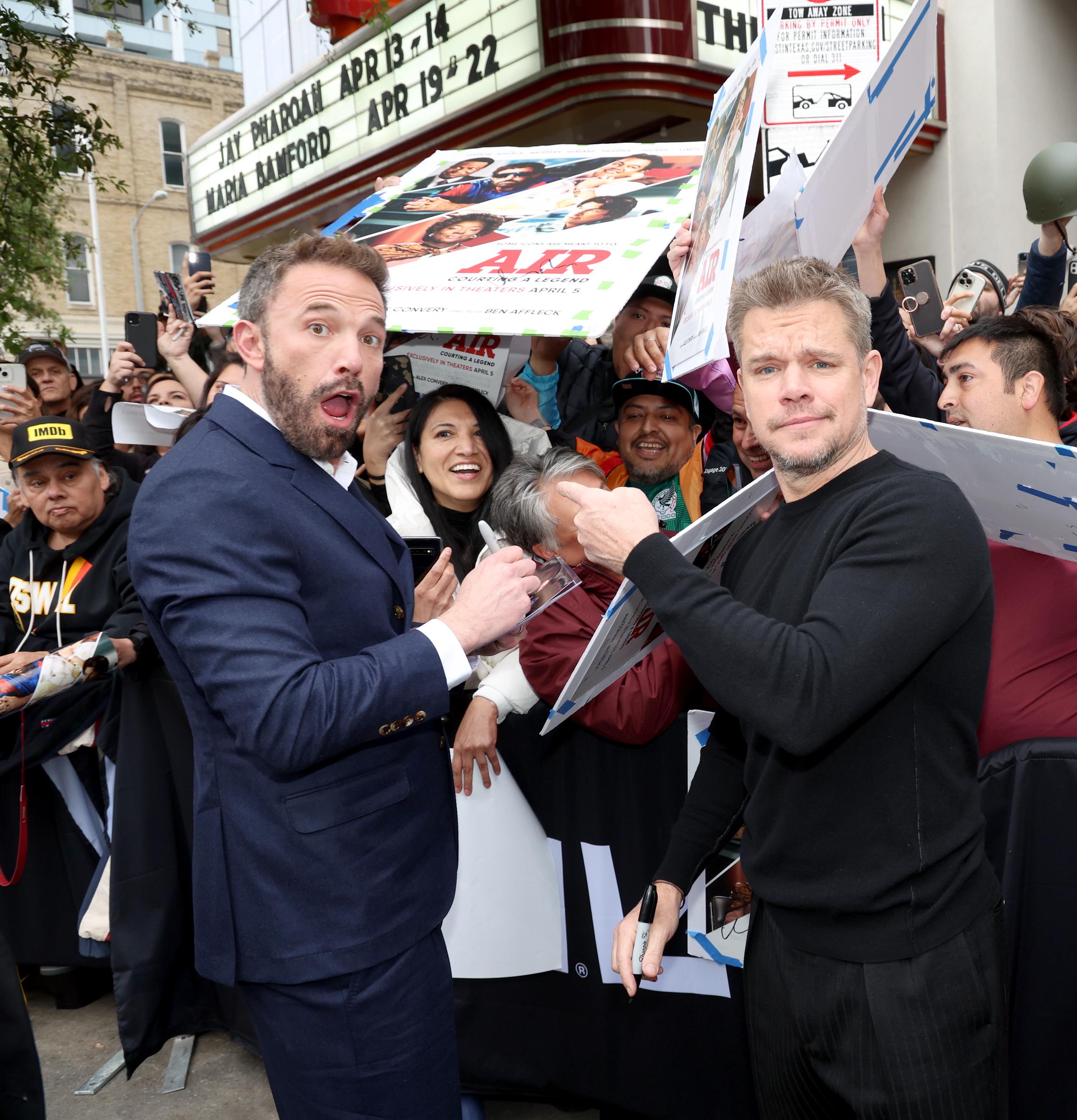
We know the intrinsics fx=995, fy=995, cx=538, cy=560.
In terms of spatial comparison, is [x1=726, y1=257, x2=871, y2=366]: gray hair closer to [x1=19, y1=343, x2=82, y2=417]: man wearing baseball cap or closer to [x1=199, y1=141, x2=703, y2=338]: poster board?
[x1=199, y1=141, x2=703, y2=338]: poster board

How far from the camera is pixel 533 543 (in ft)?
9.62

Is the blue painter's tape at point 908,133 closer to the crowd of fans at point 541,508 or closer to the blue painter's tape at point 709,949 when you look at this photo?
the crowd of fans at point 541,508

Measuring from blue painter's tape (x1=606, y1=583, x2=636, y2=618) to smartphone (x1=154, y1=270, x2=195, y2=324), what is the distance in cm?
360

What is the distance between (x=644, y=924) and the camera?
202 cm

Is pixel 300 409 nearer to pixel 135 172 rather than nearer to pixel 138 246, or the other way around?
pixel 138 246

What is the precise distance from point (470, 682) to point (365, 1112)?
139 cm

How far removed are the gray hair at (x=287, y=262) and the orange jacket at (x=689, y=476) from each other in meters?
1.75

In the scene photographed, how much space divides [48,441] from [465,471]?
5.53 feet

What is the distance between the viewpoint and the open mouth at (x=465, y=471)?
342 centimetres

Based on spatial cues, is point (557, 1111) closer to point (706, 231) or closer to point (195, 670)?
point (195, 670)

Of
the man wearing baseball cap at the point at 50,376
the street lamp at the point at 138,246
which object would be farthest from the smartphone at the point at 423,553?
the street lamp at the point at 138,246

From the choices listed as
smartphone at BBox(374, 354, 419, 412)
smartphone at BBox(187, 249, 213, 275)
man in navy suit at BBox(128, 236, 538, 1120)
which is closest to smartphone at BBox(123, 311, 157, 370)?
smartphone at BBox(187, 249, 213, 275)

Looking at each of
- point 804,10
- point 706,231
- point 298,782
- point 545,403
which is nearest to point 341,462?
point 298,782

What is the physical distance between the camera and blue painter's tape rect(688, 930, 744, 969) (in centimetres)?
262
